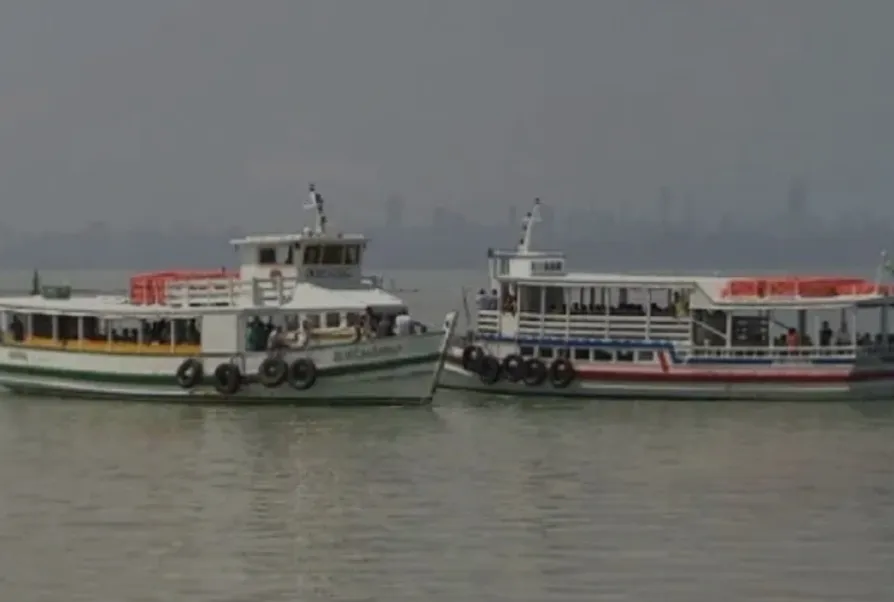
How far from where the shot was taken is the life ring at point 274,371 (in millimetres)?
48594

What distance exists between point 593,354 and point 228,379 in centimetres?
876

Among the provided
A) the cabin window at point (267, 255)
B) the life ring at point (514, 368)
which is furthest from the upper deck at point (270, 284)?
the life ring at point (514, 368)

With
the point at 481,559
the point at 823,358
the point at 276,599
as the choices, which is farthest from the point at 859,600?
the point at 823,358

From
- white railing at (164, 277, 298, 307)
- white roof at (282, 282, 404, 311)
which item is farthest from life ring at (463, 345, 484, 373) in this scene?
white railing at (164, 277, 298, 307)

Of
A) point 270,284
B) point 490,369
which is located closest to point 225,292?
point 270,284

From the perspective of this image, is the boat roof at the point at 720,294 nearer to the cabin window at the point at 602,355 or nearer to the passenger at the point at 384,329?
the cabin window at the point at 602,355

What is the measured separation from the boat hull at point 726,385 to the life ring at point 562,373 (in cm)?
13

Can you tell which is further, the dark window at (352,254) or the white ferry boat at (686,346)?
the dark window at (352,254)

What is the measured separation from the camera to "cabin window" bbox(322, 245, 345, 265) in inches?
2068

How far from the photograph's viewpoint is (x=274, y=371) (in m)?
48.6

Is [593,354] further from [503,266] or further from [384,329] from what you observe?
[384,329]

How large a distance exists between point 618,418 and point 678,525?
1602 cm

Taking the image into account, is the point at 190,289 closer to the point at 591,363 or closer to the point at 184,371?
the point at 184,371

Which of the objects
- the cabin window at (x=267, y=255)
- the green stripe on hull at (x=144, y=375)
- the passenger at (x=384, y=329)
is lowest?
the green stripe on hull at (x=144, y=375)
